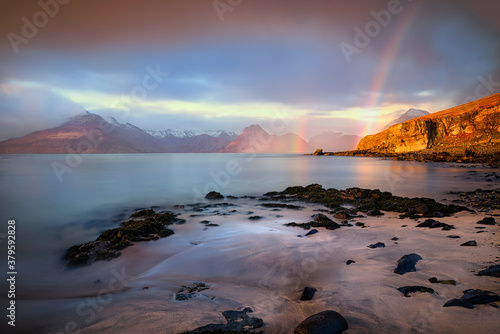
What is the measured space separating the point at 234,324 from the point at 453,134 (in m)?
91.9

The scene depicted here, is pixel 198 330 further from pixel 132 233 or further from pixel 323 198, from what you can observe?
pixel 323 198

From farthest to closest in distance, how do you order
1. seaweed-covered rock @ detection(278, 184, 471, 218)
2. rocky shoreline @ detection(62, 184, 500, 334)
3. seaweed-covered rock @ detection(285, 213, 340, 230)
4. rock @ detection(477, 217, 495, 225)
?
seaweed-covered rock @ detection(278, 184, 471, 218), seaweed-covered rock @ detection(285, 213, 340, 230), rock @ detection(477, 217, 495, 225), rocky shoreline @ detection(62, 184, 500, 334)

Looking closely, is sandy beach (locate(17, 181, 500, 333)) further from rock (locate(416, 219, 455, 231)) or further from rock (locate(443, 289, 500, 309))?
rock (locate(416, 219, 455, 231))

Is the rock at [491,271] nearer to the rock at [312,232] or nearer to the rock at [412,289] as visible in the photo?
the rock at [412,289]

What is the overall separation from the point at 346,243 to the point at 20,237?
1243cm

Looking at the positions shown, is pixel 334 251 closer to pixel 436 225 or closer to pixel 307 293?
pixel 307 293

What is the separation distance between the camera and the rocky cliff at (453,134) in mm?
57037

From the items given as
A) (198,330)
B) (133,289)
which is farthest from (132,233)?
(198,330)

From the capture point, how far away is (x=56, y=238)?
1007cm

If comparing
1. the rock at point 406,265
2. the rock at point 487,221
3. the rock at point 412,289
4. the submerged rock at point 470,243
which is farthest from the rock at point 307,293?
the rock at point 487,221

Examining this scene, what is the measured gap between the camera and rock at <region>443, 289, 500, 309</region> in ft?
12.2

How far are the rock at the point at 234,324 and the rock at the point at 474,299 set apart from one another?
298 centimetres

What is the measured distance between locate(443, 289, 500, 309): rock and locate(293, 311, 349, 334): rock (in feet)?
5.88

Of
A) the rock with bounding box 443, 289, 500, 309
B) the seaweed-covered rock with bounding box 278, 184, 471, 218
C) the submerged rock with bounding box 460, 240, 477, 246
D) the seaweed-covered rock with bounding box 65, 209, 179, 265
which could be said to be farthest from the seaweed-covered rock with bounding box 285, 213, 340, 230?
the rock with bounding box 443, 289, 500, 309
